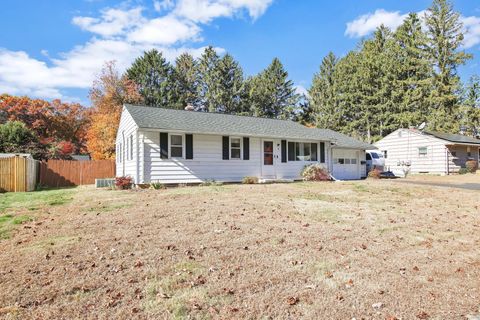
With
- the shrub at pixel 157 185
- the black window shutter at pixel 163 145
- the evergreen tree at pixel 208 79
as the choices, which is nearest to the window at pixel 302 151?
the black window shutter at pixel 163 145

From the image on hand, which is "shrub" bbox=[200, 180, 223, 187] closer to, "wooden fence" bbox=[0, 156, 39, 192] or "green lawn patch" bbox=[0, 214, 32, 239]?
"green lawn patch" bbox=[0, 214, 32, 239]

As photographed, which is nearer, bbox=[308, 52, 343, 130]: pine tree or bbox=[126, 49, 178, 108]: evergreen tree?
bbox=[126, 49, 178, 108]: evergreen tree

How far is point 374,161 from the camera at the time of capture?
24688mm

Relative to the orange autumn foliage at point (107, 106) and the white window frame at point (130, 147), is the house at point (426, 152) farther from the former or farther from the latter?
the orange autumn foliage at point (107, 106)

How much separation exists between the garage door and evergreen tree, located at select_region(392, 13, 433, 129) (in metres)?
17.5

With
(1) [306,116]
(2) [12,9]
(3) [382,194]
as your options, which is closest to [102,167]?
(2) [12,9]

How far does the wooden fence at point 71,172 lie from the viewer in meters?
17.9

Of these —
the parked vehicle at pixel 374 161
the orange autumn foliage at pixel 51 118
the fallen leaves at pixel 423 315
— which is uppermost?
the orange autumn foliage at pixel 51 118

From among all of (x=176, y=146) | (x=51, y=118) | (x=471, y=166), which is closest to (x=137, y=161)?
(x=176, y=146)

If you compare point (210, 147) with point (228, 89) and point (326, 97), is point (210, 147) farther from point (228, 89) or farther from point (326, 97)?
point (326, 97)

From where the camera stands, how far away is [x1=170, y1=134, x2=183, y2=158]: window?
1396cm

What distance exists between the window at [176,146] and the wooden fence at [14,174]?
23.5 feet

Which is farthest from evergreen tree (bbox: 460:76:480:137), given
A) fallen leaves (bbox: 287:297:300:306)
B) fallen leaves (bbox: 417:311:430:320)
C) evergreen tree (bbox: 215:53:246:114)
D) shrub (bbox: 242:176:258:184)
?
fallen leaves (bbox: 287:297:300:306)

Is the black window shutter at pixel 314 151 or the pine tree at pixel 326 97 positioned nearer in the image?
the black window shutter at pixel 314 151
